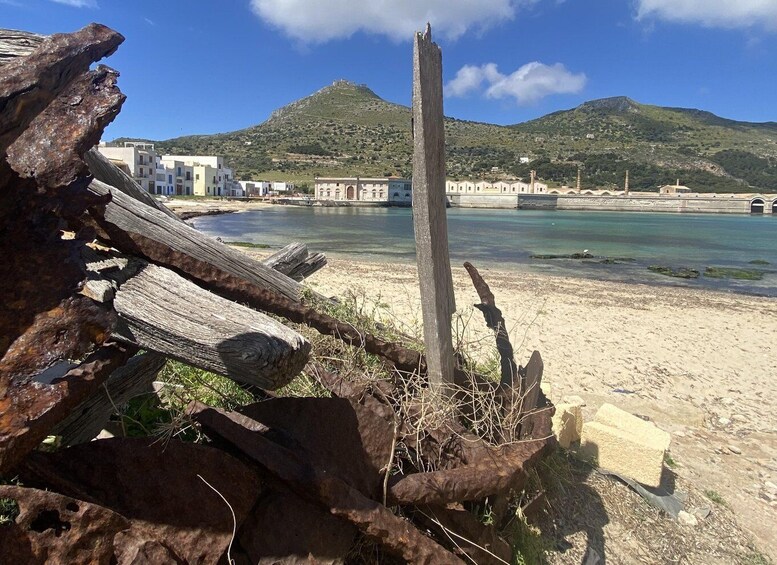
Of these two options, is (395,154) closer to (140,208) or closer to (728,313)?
(728,313)

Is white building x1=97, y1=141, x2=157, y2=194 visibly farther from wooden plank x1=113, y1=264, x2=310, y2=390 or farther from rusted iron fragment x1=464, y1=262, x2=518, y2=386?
wooden plank x1=113, y1=264, x2=310, y2=390

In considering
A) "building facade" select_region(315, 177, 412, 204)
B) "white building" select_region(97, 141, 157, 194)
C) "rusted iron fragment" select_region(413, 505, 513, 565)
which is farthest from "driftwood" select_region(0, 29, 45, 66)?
"building facade" select_region(315, 177, 412, 204)

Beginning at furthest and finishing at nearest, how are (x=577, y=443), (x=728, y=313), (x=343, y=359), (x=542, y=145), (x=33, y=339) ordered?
(x=542, y=145), (x=728, y=313), (x=577, y=443), (x=343, y=359), (x=33, y=339)

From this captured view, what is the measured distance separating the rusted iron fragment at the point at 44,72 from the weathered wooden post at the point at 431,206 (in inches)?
57.5

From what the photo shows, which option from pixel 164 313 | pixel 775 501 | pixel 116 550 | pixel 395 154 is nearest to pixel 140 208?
pixel 164 313

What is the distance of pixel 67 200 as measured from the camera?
4.44 ft

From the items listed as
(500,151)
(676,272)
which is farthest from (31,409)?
(500,151)

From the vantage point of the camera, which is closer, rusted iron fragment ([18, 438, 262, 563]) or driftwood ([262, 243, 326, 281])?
rusted iron fragment ([18, 438, 262, 563])

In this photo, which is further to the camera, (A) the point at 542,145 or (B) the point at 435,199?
(A) the point at 542,145

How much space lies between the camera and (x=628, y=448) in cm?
406

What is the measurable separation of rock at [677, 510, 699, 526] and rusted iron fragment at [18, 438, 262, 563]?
3378mm

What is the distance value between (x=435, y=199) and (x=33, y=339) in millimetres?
1911

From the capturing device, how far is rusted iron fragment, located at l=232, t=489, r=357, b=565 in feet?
5.90

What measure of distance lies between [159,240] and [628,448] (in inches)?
144
